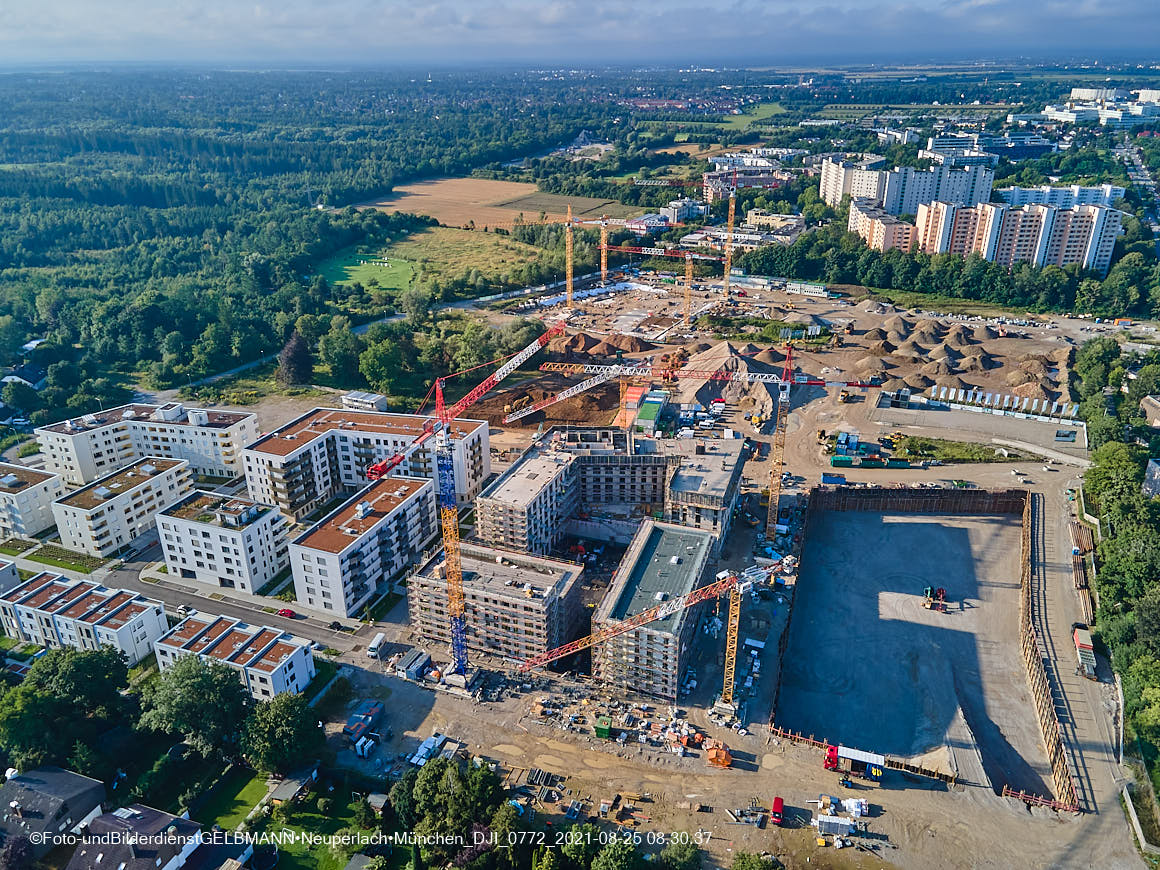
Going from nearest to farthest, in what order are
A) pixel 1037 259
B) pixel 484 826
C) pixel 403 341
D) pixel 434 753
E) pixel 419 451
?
pixel 484 826 → pixel 434 753 → pixel 419 451 → pixel 403 341 → pixel 1037 259

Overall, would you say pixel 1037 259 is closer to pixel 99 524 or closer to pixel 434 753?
pixel 434 753

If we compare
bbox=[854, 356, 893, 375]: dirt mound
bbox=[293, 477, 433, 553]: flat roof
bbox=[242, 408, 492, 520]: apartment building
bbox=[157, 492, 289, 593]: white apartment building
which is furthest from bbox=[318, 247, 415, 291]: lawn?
bbox=[157, 492, 289, 593]: white apartment building

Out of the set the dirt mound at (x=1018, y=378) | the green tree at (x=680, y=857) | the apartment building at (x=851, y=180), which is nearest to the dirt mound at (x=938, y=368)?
the dirt mound at (x=1018, y=378)

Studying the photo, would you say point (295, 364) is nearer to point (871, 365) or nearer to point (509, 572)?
point (509, 572)

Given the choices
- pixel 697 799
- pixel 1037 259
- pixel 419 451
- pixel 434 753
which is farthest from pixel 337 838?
pixel 1037 259

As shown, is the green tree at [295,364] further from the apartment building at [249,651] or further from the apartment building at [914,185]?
the apartment building at [914,185]

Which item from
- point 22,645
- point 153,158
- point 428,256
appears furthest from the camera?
point 153,158

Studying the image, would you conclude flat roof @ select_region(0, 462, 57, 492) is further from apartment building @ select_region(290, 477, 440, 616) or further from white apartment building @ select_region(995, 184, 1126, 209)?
white apartment building @ select_region(995, 184, 1126, 209)
